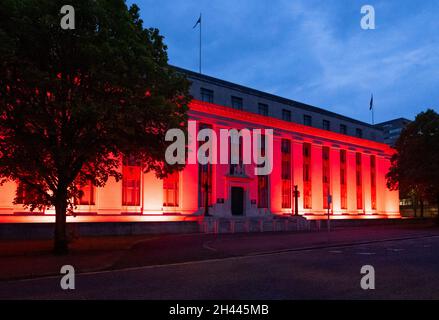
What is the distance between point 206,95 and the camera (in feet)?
144

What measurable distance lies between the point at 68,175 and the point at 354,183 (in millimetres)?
48234

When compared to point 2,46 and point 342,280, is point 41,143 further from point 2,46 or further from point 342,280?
point 342,280

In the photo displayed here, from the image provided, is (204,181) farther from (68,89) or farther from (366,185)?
(366,185)

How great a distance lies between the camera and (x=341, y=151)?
2288 inches

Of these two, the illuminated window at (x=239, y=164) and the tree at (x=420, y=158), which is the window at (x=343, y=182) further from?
the illuminated window at (x=239, y=164)

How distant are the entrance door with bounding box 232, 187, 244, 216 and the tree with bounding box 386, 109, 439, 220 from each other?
19.6m

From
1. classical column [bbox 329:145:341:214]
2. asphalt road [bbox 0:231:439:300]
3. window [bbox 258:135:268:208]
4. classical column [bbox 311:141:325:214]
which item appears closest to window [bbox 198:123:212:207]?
window [bbox 258:135:268:208]

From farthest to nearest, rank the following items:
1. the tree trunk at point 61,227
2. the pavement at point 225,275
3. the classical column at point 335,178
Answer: the classical column at point 335,178, the tree trunk at point 61,227, the pavement at point 225,275

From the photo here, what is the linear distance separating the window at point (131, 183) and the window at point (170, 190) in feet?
9.20

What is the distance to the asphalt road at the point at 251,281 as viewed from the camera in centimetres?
954

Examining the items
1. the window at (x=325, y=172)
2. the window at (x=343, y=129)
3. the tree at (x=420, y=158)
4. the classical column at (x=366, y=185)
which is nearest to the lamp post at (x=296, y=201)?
the window at (x=325, y=172)

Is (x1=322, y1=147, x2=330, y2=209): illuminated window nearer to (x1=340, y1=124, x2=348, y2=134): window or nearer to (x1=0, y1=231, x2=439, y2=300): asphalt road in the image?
(x1=340, y1=124, x2=348, y2=134): window

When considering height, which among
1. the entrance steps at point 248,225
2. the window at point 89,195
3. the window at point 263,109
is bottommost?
the entrance steps at point 248,225

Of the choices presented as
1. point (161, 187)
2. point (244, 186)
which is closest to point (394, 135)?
point (244, 186)
